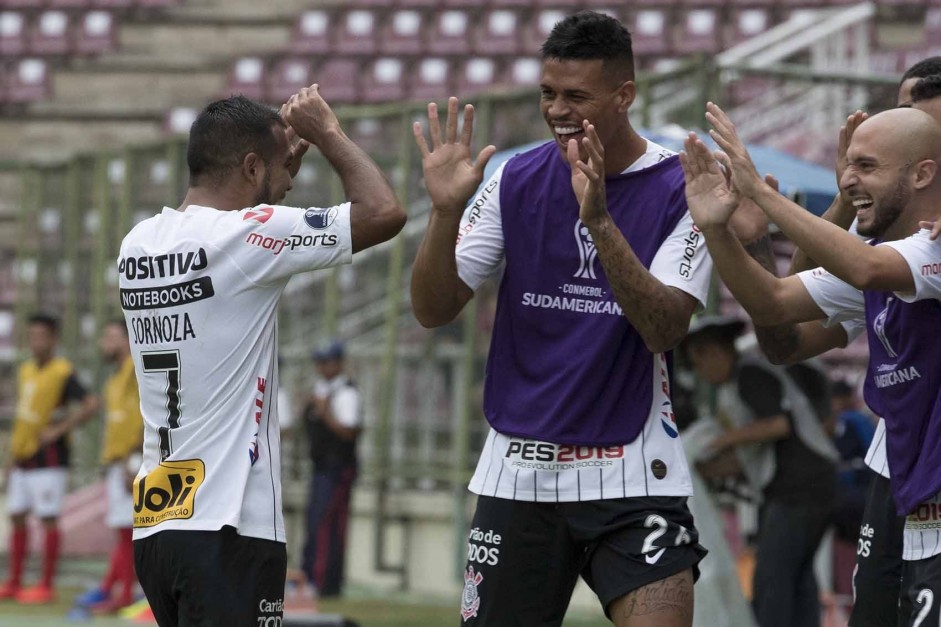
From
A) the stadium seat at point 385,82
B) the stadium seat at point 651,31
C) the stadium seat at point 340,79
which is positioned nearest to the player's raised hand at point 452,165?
the stadium seat at point 651,31

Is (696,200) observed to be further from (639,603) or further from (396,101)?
(396,101)

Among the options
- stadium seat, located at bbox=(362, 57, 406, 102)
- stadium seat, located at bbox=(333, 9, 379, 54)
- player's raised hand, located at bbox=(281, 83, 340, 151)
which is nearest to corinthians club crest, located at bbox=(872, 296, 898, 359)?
player's raised hand, located at bbox=(281, 83, 340, 151)

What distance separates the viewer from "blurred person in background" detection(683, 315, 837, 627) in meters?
7.95

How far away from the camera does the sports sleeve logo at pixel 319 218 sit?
448cm

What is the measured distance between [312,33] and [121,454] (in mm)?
10108

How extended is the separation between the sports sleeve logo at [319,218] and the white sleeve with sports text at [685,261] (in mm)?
913

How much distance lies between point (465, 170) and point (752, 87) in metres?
8.79

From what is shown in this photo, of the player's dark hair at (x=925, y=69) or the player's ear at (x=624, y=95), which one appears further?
the player's dark hair at (x=925, y=69)

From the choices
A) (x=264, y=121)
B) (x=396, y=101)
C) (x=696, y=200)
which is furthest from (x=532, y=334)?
(x=396, y=101)

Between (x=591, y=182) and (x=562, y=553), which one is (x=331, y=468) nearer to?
(x=562, y=553)

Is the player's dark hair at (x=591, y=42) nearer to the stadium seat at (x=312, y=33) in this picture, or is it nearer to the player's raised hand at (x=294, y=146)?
the player's raised hand at (x=294, y=146)

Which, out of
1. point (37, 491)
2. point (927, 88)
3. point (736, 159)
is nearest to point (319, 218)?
point (736, 159)

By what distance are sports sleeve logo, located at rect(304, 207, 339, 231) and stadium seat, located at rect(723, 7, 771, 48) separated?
14394mm

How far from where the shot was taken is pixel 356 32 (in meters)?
20.6
